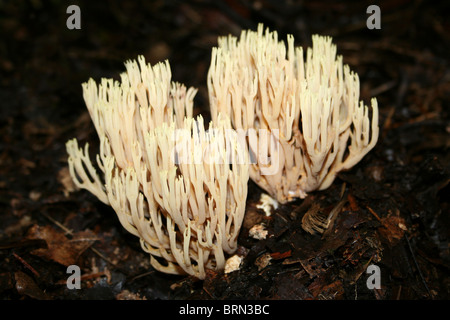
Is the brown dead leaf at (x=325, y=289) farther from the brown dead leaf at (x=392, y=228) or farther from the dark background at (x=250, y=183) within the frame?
the brown dead leaf at (x=392, y=228)

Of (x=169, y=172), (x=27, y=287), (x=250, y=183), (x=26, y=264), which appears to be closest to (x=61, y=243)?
(x=26, y=264)

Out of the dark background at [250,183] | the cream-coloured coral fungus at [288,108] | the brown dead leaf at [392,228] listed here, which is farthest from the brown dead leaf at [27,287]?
the brown dead leaf at [392,228]

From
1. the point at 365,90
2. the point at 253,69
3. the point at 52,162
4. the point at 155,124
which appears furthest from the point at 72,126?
the point at 365,90

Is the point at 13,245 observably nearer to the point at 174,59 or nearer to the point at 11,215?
the point at 11,215

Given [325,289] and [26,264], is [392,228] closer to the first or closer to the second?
[325,289]

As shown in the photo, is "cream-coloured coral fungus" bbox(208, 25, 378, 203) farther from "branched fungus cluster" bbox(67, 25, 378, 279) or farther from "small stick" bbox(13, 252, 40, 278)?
"small stick" bbox(13, 252, 40, 278)
